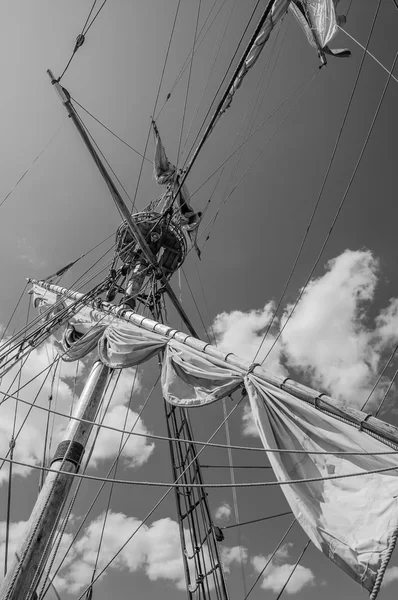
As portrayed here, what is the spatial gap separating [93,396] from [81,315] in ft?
7.65

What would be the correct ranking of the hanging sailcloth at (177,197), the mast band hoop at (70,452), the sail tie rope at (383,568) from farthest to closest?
the hanging sailcloth at (177,197) < the mast band hoop at (70,452) < the sail tie rope at (383,568)

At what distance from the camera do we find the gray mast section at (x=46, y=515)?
363 cm

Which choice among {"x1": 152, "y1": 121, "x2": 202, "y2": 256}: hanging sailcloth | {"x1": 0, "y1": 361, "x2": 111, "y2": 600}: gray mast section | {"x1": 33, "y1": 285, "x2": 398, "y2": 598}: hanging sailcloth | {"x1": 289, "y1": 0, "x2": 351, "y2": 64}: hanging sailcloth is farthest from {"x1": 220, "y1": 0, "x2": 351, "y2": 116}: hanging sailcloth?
A: {"x1": 0, "y1": 361, "x2": 111, "y2": 600}: gray mast section

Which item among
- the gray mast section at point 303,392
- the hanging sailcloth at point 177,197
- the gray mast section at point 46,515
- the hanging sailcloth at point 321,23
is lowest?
the gray mast section at point 46,515

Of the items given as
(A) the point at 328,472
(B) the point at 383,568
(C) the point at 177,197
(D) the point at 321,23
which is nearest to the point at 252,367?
(A) the point at 328,472

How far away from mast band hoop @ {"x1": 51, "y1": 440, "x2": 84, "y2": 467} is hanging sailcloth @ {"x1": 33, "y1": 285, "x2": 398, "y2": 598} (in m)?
1.75

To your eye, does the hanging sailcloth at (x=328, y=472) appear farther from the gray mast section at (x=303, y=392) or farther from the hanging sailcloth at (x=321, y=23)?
the hanging sailcloth at (x=321, y=23)

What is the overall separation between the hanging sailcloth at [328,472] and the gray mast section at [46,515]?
5.92ft

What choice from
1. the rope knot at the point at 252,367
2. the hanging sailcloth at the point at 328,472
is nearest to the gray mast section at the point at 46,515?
the hanging sailcloth at the point at 328,472

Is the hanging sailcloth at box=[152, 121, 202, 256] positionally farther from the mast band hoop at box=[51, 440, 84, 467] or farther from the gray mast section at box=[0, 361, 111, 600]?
the mast band hoop at box=[51, 440, 84, 467]

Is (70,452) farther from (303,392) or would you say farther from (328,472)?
(328,472)

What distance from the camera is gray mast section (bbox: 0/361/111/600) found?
3.63 metres

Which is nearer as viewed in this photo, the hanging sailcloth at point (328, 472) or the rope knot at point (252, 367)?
the hanging sailcloth at point (328, 472)

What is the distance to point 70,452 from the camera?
15.7 feet
